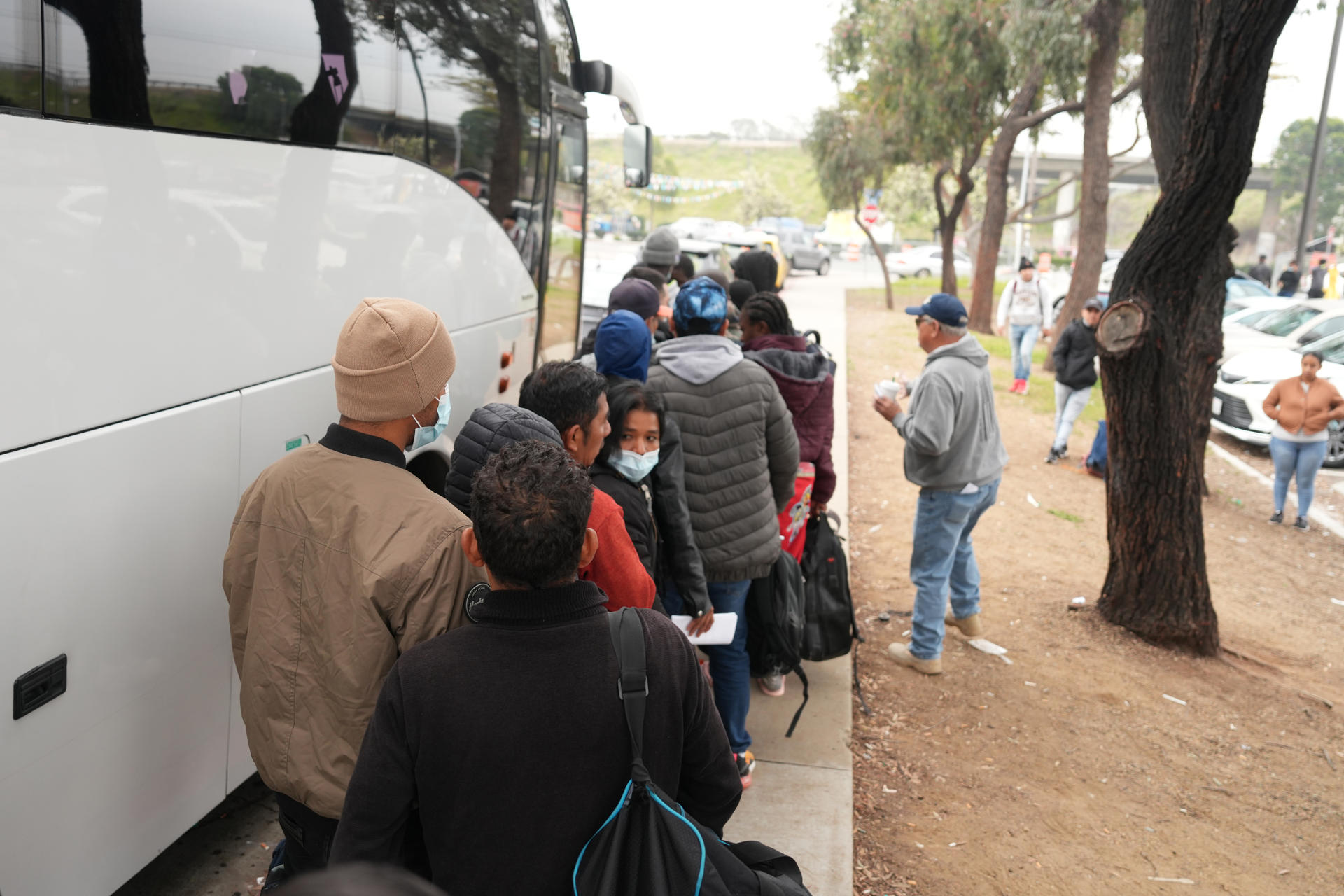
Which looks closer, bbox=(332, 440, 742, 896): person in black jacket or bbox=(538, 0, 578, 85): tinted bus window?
bbox=(332, 440, 742, 896): person in black jacket

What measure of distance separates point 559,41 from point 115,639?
477cm

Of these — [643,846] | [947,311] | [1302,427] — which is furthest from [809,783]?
[1302,427]

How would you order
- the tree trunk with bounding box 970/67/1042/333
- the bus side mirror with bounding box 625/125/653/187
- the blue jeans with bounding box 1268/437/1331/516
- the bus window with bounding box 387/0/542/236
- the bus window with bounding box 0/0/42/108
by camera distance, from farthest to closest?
1. the tree trunk with bounding box 970/67/1042/333
2. the blue jeans with bounding box 1268/437/1331/516
3. the bus side mirror with bounding box 625/125/653/187
4. the bus window with bounding box 387/0/542/236
5. the bus window with bounding box 0/0/42/108

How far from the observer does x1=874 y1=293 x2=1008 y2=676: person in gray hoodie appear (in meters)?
4.93

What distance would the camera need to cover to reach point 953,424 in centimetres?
496

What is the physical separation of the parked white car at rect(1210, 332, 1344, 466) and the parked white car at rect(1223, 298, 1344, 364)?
3.65ft

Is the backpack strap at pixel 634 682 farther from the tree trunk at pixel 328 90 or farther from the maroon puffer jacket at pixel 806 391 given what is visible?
the maroon puffer jacket at pixel 806 391

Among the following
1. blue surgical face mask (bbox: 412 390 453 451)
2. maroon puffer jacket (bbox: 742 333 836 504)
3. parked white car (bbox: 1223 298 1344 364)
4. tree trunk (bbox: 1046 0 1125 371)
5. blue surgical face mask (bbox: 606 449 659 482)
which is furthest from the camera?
tree trunk (bbox: 1046 0 1125 371)

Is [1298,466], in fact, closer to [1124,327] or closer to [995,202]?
[1124,327]

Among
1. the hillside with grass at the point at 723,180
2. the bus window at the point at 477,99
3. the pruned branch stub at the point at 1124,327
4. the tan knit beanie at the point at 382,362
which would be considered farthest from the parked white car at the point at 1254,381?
the hillside with grass at the point at 723,180

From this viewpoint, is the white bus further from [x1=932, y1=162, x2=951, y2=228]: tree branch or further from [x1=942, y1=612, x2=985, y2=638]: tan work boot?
[x1=932, y1=162, x2=951, y2=228]: tree branch

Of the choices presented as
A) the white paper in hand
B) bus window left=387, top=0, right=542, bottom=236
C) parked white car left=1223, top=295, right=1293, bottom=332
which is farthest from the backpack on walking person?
parked white car left=1223, top=295, right=1293, bottom=332

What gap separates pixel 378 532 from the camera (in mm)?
2158

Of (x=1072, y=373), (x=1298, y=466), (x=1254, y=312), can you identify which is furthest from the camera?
(x=1254, y=312)
